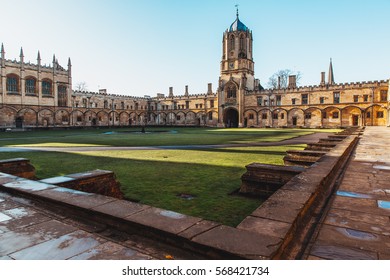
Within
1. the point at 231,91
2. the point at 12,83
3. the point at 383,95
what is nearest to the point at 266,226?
the point at 383,95

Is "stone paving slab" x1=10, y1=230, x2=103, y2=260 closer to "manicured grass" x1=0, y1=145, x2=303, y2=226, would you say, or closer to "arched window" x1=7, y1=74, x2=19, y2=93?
"manicured grass" x1=0, y1=145, x2=303, y2=226

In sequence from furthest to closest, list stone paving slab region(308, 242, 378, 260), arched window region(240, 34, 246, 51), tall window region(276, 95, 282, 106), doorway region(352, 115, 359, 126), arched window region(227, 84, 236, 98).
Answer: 1. arched window region(240, 34, 246, 51)
2. arched window region(227, 84, 236, 98)
3. tall window region(276, 95, 282, 106)
4. doorway region(352, 115, 359, 126)
5. stone paving slab region(308, 242, 378, 260)

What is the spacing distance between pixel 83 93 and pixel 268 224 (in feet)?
181

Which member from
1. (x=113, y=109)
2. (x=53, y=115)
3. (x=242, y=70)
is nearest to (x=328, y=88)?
(x=242, y=70)

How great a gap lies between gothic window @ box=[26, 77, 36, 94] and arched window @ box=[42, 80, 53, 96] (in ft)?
4.43

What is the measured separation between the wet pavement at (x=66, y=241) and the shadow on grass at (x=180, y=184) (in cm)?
183

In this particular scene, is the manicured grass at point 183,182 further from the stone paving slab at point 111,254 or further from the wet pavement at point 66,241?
the stone paving slab at point 111,254

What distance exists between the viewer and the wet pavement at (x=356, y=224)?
7.59 feet

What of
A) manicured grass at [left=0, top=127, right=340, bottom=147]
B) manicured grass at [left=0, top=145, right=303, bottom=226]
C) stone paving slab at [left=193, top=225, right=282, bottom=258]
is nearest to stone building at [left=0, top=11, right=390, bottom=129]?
manicured grass at [left=0, top=127, right=340, bottom=147]

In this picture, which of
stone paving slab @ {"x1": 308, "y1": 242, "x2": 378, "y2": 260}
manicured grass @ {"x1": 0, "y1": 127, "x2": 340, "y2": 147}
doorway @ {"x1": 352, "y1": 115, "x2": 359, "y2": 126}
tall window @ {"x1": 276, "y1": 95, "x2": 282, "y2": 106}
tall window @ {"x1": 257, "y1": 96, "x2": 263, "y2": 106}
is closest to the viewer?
stone paving slab @ {"x1": 308, "y1": 242, "x2": 378, "y2": 260}

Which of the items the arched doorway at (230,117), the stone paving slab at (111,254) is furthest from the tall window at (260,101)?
the stone paving slab at (111,254)

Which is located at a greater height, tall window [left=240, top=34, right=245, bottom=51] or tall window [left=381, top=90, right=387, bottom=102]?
tall window [left=240, top=34, right=245, bottom=51]

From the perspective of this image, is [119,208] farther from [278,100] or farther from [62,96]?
[278,100]

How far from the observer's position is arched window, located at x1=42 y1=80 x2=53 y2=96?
45.1 m
